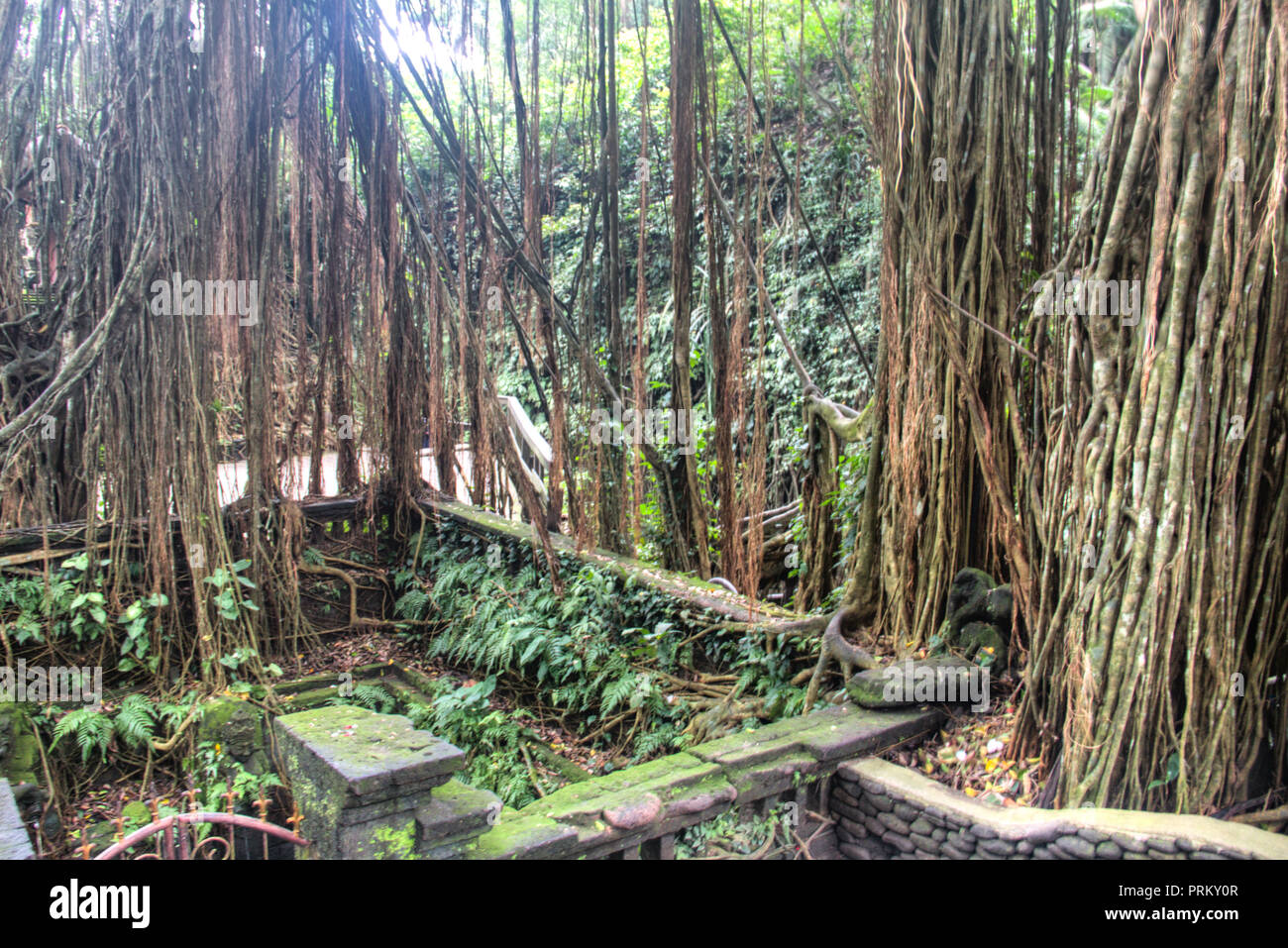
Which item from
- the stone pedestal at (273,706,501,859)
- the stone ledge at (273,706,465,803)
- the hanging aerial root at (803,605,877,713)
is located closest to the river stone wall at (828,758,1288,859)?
the hanging aerial root at (803,605,877,713)

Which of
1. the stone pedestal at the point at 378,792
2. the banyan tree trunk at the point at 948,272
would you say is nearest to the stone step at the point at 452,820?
the stone pedestal at the point at 378,792

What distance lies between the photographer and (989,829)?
2.90m

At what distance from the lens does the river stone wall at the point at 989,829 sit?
2574 mm

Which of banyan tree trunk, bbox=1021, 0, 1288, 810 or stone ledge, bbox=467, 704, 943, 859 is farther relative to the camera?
stone ledge, bbox=467, 704, 943, 859

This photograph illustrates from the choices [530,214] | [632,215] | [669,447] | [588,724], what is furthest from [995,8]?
[632,215]

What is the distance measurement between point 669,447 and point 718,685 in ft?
5.44

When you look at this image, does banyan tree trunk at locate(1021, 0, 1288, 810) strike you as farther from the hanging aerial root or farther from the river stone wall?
the hanging aerial root

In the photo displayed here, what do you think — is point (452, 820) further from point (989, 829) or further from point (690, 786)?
point (989, 829)

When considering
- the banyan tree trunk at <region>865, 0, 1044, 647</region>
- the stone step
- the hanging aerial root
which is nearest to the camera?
the stone step

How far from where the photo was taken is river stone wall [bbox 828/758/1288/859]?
257cm

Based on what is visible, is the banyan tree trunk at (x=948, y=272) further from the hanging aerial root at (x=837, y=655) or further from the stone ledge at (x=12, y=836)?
the stone ledge at (x=12, y=836)
